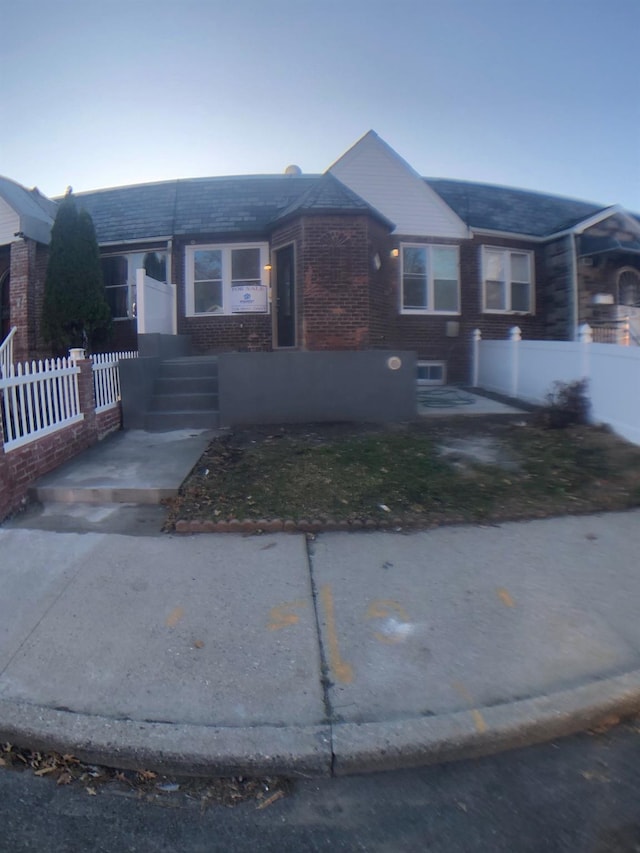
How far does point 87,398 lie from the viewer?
823 centimetres

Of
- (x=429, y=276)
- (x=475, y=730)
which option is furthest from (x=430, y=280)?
(x=475, y=730)

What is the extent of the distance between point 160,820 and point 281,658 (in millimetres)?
1168

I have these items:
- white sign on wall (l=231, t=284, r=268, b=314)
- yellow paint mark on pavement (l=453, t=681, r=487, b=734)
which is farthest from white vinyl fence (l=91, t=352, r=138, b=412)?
yellow paint mark on pavement (l=453, t=681, r=487, b=734)

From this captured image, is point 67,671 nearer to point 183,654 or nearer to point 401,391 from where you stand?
point 183,654

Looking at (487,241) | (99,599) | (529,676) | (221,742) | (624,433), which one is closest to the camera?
(221,742)

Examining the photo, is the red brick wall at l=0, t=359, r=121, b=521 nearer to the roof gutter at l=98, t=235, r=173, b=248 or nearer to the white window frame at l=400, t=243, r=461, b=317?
the roof gutter at l=98, t=235, r=173, b=248

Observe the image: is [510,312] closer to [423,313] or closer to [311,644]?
[423,313]

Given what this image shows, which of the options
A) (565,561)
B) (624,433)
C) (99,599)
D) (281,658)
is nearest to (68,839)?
(281,658)

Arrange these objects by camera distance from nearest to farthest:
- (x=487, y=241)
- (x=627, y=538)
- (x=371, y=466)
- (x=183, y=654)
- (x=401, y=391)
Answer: (x=183, y=654)
(x=627, y=538)
(x=371, y=466)
(x=401, y=391)
(x=487, y=241)

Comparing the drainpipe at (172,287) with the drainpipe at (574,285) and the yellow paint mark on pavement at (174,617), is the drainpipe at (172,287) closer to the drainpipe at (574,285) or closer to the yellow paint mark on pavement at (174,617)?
the drainpipe at (574,285)

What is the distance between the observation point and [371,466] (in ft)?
23.1

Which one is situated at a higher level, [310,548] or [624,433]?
[624,433]

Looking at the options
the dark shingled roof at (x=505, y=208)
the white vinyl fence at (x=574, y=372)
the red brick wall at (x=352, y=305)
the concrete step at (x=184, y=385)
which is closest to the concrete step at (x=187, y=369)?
the concrete step at (x=184, y=385)

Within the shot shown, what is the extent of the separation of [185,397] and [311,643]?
6718 mm
